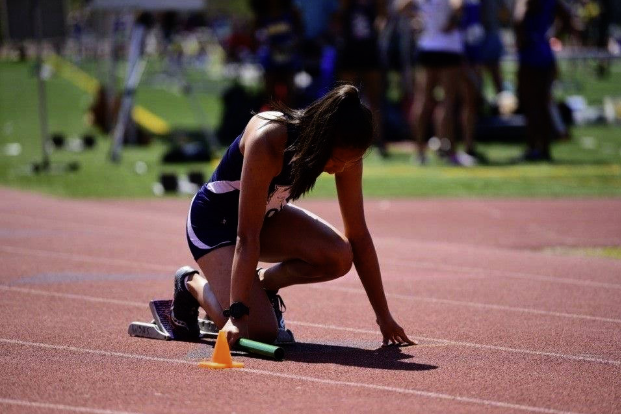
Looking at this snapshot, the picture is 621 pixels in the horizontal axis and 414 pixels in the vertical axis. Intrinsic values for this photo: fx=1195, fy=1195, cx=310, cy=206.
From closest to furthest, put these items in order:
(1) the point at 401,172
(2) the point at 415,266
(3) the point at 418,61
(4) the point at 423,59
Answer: (2) the point at 415,266, (4) the point at 423,59, (1) the point at 401,172, (3) the point at 418,61

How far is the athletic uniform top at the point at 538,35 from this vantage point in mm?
15969

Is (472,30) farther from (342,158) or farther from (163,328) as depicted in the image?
(342,158)

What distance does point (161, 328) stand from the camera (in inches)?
261

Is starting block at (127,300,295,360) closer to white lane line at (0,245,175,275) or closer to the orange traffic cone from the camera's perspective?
the orange traffic cone

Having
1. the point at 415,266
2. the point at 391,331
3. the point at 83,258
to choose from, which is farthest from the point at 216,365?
the point at 83,258

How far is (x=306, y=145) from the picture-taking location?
5.93 metres

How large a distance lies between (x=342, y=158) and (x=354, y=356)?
3.50 ft

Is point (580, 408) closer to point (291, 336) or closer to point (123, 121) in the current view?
point (291, 336)

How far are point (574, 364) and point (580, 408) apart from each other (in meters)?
0.93

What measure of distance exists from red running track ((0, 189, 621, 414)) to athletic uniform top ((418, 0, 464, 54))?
3.58 metres

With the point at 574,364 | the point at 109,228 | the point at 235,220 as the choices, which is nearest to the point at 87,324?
the point at 235,220

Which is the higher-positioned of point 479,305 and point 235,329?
point 235,329

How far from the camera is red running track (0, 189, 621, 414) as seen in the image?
17.4 ft

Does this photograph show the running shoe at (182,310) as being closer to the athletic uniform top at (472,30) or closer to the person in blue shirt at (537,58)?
the person in blue shirt at (537,58)
